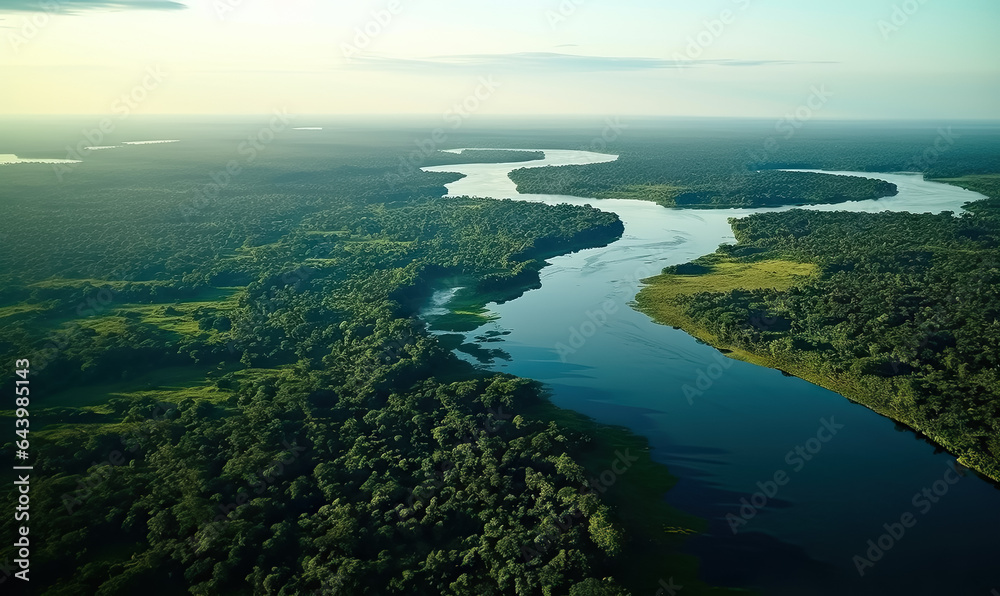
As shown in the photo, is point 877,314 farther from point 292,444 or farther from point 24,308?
point 24,308

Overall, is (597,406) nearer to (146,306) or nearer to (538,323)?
(538,323)

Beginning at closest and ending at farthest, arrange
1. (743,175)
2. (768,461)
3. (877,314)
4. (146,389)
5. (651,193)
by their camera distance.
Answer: (768,461)
(146,389)
(877,314)
(651,193)
(743,175)

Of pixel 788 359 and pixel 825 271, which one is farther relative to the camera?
pixel 825 271

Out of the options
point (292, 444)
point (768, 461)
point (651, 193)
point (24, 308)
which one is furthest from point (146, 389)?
point (651, 193)

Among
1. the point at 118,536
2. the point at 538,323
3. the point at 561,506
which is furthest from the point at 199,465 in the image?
the point at 538,323

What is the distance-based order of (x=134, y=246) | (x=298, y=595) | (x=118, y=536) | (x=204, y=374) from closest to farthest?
1. (x=298, y=595)
2. (x=118, y=536)
3. (x=204, y=374)
4. (x=134, y=246)

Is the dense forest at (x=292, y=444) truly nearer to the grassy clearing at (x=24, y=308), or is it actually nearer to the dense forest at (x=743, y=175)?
the grassy clearing at (x=24, y=308)

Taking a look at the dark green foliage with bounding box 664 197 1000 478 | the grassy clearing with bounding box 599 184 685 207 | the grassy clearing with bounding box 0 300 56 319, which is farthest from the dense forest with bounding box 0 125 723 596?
the grassy clearing with bounding box 599 184 685 207
